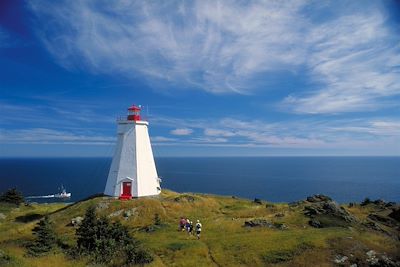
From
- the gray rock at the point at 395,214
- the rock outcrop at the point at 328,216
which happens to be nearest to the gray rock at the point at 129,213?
the rock outcrop at the point at 328,216

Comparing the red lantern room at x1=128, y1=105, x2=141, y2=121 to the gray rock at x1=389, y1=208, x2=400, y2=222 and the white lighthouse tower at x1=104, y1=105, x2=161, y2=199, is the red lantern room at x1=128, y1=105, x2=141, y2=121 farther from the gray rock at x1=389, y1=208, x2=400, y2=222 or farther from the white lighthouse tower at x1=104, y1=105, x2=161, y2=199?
the gray rock at x1=389, y1=208, x2=400, y2=222

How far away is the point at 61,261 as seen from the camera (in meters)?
19.3

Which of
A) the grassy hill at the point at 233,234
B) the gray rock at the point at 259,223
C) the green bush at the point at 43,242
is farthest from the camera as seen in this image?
the gray rock at the point at 259,223

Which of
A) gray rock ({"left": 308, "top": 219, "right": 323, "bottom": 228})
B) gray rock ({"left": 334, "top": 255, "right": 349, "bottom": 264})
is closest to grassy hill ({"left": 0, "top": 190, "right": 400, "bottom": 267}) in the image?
gray rock ({"left": 334, "top": 255, "right": 349, "bottom": 264})

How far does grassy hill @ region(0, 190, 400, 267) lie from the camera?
21.8 m

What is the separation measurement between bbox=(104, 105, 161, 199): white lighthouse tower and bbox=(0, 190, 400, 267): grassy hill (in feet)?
7.30

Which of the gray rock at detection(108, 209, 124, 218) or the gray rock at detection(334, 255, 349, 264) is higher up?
the gray rock at detection(108, 209, 124, 218)

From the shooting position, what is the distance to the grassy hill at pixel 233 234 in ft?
71.5

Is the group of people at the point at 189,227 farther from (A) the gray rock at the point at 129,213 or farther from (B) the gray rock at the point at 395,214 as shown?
(B) the gray rock at the point at 395,214

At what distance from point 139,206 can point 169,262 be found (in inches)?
679

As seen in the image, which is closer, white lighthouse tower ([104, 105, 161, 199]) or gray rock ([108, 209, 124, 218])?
gray rock ([108, 209, 124, 218])

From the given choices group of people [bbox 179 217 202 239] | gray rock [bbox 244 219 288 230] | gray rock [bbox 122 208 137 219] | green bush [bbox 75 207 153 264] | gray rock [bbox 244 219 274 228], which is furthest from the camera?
gray rock [bbox 122 208 137 219]

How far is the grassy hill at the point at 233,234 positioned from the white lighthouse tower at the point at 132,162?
2.23m

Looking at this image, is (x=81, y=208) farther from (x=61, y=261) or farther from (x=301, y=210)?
(x=301, y=210)
